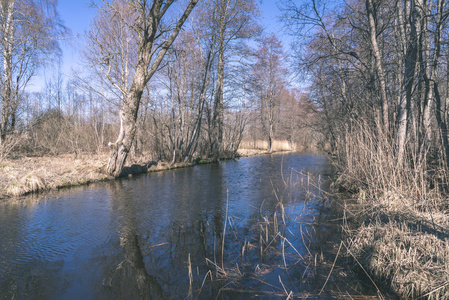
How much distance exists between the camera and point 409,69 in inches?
242

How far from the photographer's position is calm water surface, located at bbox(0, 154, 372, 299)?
10.1ft

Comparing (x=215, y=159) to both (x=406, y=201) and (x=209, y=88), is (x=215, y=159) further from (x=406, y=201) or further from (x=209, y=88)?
(x=406, y=201)

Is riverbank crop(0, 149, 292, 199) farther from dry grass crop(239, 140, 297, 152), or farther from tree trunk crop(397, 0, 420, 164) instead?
dry grass crop(239, 140, 297, 152)

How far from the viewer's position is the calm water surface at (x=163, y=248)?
10.1 feet

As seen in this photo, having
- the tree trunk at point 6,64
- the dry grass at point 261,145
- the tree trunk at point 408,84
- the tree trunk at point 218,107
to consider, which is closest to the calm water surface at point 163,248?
the tree trunk at point 408,84

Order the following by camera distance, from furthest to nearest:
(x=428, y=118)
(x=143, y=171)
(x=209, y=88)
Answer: (x=209, y=88) → (x=143, y=171) → (x=428, y=118)

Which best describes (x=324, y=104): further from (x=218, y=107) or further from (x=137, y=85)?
(x=137, y=85)

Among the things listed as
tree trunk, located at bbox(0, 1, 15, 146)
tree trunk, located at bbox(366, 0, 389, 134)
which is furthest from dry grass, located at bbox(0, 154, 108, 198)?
tree trunk, located at bbox(366, 0, 389, 134)

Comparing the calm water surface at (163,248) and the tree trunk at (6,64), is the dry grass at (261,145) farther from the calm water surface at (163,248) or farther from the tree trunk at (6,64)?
the calm water surface at (163,248)

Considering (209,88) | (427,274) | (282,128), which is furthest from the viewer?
(282,128)

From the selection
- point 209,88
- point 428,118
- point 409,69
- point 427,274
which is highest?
point 209,88

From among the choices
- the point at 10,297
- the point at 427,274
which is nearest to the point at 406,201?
the point at 427,274

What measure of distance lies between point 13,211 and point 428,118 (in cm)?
1079

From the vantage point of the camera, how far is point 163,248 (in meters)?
4.11
